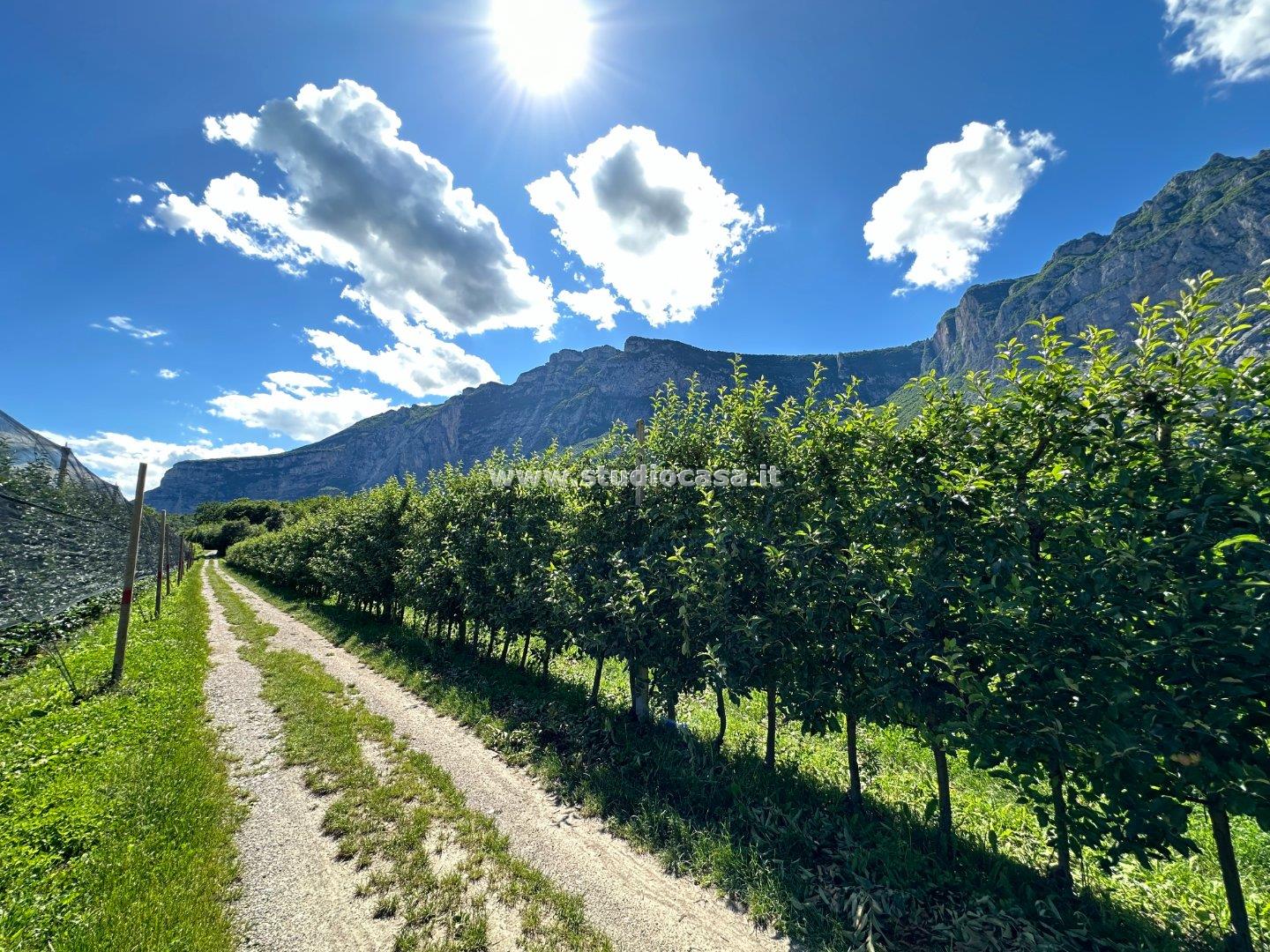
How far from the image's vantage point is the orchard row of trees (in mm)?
3229

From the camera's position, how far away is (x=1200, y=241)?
128 m

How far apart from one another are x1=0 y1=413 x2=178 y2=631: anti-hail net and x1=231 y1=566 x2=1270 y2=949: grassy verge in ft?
25.3

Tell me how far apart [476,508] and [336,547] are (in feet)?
43.9

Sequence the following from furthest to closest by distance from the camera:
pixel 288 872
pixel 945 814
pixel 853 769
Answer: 1. pixel 853 769
2. pixel 945 814
3. pixel 288 872

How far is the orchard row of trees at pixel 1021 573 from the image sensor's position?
3229 mm

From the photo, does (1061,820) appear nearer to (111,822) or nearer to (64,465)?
(111,822)

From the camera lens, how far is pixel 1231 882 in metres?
3.59

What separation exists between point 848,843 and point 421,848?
4.75 metres

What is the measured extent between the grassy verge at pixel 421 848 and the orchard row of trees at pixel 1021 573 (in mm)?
2785

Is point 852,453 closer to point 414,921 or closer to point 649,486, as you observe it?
point 649,486

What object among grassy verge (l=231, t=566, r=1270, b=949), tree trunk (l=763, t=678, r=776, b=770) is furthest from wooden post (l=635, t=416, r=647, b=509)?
grassy verge (l=231, t=566, r=1270, b=949)

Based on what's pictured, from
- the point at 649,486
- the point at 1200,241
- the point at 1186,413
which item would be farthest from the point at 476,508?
the point at 1200,241

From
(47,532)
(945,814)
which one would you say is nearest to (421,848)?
(945,814)

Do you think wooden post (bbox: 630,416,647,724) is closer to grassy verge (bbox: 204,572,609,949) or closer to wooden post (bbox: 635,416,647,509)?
wooden post (bbox: 635,416,647,509)
